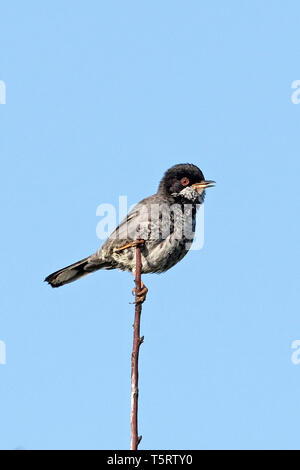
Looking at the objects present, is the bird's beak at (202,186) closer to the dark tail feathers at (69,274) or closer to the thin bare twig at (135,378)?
the dark tail feathers at (69,274)

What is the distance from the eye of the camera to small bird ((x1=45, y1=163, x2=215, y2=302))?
27.9 ft

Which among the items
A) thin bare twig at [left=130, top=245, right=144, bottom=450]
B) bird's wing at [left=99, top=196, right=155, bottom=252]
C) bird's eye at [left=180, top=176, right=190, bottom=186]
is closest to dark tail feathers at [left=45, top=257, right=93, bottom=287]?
bird's wing at [left=99, top=196, right=155, bottom=252]

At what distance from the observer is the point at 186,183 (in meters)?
9.19

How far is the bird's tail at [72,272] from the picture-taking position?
368 inches

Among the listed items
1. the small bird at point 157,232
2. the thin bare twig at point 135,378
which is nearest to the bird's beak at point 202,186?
the small bird at point 157,232

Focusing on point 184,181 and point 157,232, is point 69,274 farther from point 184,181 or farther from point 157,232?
point 184,181
